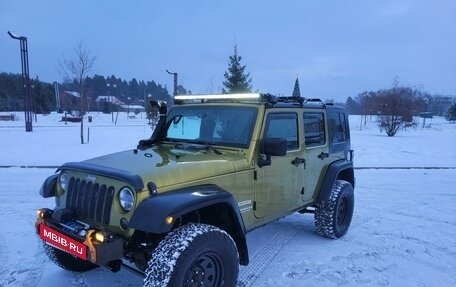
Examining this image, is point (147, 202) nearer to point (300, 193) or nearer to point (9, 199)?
point (300, 193)

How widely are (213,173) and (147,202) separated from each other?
80 cm

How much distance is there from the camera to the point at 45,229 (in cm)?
342

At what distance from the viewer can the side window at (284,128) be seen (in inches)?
169

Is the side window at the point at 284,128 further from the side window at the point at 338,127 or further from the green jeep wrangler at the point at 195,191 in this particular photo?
the side window at the point at 338,127

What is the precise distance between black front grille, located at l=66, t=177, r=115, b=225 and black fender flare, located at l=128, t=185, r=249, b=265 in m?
0.38

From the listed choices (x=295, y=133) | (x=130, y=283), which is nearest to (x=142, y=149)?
(x=130, y=283)

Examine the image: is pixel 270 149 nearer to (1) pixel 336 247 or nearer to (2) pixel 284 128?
(2) pixel 284 128

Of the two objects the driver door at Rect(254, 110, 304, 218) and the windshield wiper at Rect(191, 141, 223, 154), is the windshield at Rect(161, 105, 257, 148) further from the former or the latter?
the driver door at Rect(254, 110, 304, 218)

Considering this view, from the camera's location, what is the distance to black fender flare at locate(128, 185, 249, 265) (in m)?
2.88

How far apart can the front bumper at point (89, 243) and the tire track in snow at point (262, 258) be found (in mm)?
1559

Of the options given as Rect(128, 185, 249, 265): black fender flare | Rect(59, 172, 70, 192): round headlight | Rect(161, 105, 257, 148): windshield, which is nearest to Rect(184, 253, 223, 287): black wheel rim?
Rect(128, 185, 249, 265): black fender flare

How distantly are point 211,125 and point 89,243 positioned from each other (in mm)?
2028

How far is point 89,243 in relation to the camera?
295 cm

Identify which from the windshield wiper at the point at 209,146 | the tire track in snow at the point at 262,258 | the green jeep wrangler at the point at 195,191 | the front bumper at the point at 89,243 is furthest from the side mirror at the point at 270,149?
the front bumper at the point at 89,243
